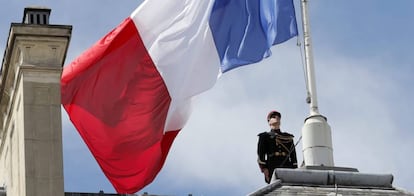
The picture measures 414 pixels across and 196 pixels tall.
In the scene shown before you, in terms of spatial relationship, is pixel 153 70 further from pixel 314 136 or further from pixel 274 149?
pixel 314 136

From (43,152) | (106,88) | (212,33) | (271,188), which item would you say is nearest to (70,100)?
(106,88)

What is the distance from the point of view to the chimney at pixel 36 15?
27.2 metres

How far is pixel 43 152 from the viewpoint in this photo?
26125 mm

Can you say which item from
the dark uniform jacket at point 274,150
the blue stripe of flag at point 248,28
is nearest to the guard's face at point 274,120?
the dark uniform jacket at point 274,150

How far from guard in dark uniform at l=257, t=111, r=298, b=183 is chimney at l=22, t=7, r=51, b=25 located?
398 cm

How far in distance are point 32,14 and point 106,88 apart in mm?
4138

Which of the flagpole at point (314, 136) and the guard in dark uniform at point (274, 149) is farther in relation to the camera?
the guard in dark uniform at point (274, 149)

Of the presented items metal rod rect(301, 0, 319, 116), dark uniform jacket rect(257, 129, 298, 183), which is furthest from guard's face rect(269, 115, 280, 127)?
metal rod rect(301, 0, 319, 116)

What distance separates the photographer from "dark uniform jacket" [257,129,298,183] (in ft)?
89.5

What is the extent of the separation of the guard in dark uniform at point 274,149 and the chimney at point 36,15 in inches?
157

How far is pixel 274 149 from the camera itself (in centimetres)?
2741

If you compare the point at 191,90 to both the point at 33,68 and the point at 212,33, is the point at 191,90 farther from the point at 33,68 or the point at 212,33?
the point at 33,68

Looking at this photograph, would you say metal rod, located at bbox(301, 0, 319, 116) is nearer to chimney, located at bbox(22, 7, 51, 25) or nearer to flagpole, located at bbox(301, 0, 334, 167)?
flagpole, located at bbox(301, 0, 334, 167)

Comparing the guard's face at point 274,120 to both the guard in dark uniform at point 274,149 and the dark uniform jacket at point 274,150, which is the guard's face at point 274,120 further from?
the dark uniform jacket at point 274,150
